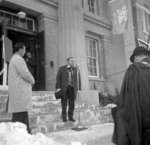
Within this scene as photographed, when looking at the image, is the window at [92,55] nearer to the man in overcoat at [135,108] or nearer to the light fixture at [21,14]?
the light fixture at [21,14]

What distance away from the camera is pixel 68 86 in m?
6.62

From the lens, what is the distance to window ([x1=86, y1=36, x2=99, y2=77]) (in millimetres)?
13695

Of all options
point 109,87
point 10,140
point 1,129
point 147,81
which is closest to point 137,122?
point 147,81

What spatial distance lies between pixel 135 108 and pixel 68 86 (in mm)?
4746

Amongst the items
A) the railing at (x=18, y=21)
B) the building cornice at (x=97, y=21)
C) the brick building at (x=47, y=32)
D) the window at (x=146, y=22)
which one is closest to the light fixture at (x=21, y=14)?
the brick building at (x=47, y=32)

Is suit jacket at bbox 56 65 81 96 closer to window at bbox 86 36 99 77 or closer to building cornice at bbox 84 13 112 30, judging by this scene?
window at bbox 86 36 99 77

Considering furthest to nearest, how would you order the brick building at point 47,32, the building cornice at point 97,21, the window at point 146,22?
the window at point 146,22 < the building cornice at point 97,21 < the brick building at point 47,32

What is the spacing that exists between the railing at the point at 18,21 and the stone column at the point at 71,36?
4.18 feet

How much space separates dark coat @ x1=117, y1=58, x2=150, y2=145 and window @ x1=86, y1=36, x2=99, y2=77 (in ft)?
37.9

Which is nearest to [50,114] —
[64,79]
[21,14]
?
[64,79]

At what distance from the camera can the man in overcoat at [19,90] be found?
154 inches

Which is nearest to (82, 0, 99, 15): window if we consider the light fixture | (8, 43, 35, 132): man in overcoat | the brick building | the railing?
the brick building

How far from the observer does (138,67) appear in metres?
2.06

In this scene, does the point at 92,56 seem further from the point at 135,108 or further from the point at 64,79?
the point at 135,108
